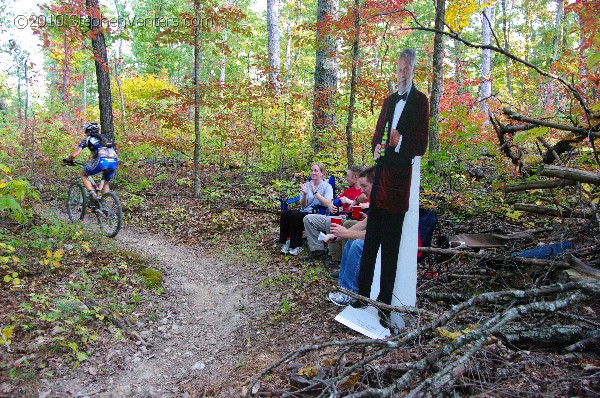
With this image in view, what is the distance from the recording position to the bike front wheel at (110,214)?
708 cm

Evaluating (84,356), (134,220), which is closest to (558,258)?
(84,356)

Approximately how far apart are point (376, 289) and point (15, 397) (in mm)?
3230

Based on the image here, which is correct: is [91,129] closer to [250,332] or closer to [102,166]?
[102,166]

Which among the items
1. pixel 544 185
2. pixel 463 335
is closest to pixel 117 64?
pixel 544 185

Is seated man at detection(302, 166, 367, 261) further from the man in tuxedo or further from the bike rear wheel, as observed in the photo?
the bike rear wheel

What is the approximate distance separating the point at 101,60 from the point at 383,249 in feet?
28.0

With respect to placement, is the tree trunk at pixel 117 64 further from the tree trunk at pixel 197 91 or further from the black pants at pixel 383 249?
the black pants at pixel 383 249

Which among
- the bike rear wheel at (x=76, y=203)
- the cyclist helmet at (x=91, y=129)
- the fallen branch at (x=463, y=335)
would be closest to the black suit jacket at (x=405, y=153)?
the fallen branch at (x=463, y=335)

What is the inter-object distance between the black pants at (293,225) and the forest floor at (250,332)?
39 cm

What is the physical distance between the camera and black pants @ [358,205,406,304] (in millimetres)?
3887

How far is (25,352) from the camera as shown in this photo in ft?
11.7

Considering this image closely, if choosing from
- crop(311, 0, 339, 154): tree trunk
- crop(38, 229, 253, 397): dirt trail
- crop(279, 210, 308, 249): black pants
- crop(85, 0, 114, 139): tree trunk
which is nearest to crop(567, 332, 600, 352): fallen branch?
crop(38, 229, 253, 397): dirt trail

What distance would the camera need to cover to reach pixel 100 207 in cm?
738

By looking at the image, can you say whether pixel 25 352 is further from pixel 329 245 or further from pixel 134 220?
pixel 134 220
